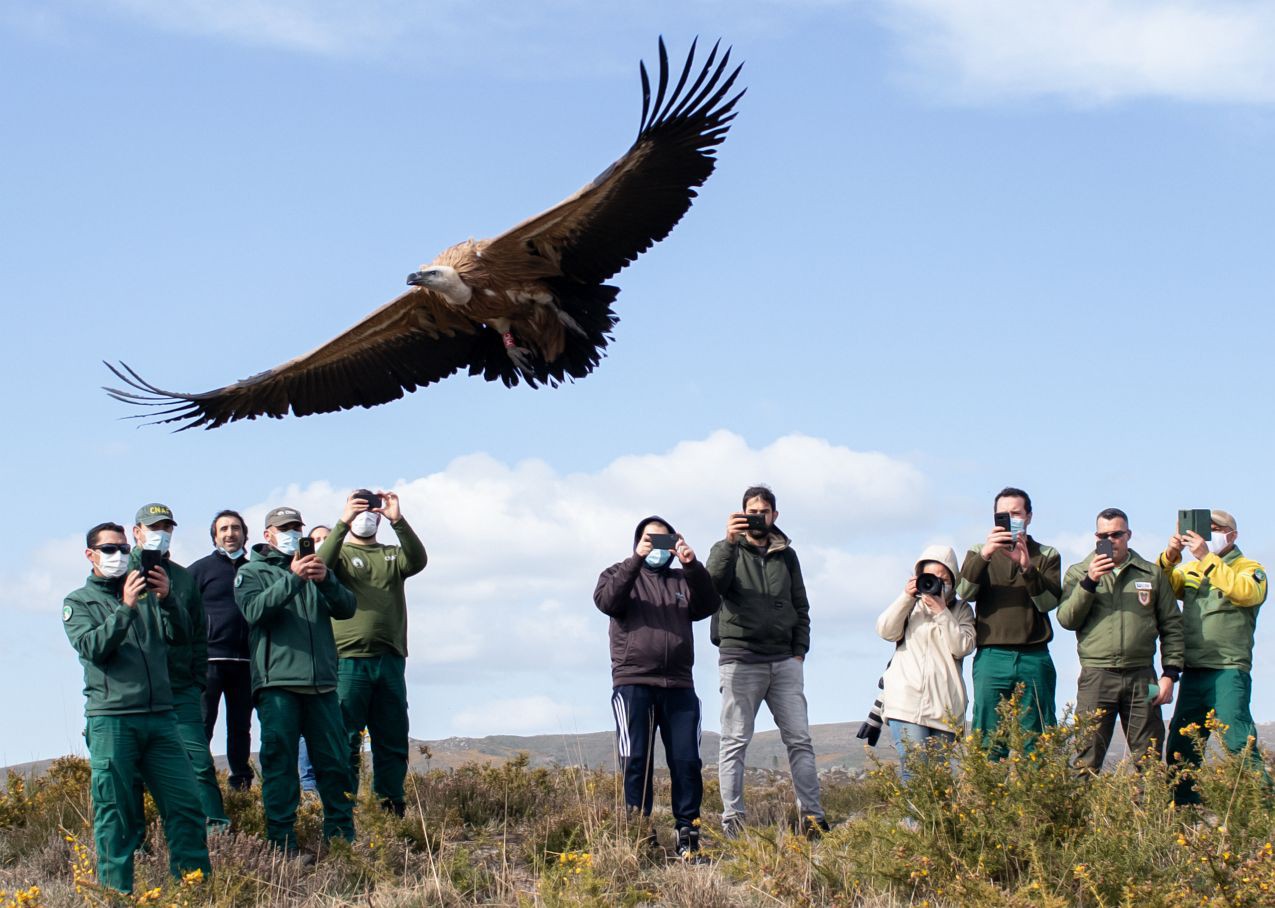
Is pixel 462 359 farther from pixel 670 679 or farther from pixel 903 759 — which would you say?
pixel 903 759

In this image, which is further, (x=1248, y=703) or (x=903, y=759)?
(x=1248, y=703)

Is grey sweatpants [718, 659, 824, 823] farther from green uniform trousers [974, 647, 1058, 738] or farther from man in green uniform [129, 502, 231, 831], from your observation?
man in green uniform [129, 502, 231, 831]

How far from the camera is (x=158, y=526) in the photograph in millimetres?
6832

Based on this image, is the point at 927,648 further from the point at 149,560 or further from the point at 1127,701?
the point at 149,560

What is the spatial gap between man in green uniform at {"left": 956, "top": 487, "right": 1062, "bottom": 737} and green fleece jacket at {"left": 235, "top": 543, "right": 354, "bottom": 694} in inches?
136

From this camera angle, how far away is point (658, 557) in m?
7.47

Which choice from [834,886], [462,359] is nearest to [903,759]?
[834,886]

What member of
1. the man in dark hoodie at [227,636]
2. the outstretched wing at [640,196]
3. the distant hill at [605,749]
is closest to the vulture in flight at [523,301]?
the outstretched wing at [640,196]

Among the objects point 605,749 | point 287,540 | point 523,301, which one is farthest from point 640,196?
point 605,749

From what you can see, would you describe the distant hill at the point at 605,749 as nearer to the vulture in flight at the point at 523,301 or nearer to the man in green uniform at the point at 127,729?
the vulture in flight at the point at 523,301

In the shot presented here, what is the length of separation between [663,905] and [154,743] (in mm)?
2412

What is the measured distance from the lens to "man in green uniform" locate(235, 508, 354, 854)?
707 cm

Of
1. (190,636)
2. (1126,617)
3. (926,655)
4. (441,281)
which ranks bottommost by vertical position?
(926,655)

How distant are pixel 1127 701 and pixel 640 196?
468 cm
